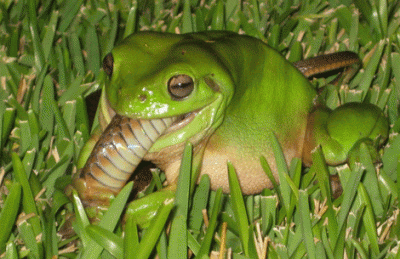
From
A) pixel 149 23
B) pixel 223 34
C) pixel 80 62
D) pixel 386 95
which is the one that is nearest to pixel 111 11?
pixel 149 23

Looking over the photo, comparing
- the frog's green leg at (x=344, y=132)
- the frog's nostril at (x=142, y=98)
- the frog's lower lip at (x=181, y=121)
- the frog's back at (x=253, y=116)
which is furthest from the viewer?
the frog's green leg at (x=344, y=132)

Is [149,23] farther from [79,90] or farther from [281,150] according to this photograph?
[281,150]

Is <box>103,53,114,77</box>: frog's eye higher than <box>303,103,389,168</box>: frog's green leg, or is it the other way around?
<box>103,53,114,77</box>: frog's eye

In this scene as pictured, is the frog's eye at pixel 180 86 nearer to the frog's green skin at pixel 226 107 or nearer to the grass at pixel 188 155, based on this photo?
the frog's green skin at pixel 226 107

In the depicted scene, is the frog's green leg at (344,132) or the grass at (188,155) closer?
the grass at (188,155)

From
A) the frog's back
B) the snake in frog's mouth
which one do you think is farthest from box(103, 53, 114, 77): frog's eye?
the frog's back

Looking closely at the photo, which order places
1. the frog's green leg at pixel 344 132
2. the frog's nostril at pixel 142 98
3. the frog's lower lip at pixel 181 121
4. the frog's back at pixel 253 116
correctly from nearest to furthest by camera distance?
1. the frog's nostril at pixel 142 98
2. the frog's lower lip at pixel 181 121
3. the frog's back at pixel 253 116
4. the frog's green leg at pixel 344 132

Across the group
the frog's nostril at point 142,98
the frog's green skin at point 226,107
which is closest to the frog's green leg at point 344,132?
the frog's green skin at point 226,107

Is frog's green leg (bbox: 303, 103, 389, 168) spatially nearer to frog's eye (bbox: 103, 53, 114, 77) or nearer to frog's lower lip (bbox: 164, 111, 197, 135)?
frog's lower lip (bbox: 164, 111, 197, 135)
